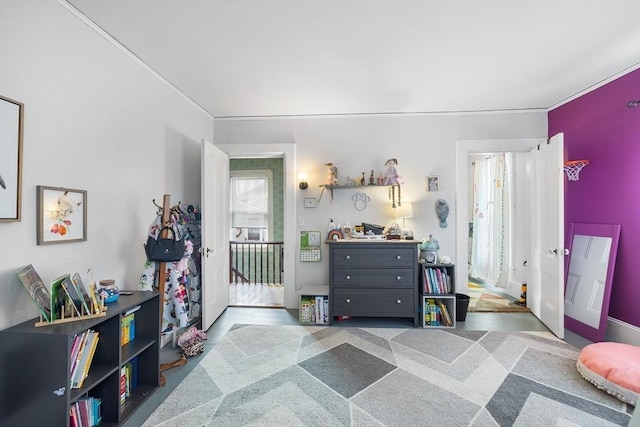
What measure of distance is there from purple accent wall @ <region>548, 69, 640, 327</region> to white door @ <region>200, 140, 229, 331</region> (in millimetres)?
4088

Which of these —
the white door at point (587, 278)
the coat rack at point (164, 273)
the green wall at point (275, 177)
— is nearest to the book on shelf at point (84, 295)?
the coat rack at point (164, 273)

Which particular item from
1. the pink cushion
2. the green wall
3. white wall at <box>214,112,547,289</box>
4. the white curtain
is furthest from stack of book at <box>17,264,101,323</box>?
the white curtain

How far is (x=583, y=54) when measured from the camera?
232 cm

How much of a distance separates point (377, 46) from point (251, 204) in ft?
13.8

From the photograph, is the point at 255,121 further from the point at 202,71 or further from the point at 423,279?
the point at 423,279

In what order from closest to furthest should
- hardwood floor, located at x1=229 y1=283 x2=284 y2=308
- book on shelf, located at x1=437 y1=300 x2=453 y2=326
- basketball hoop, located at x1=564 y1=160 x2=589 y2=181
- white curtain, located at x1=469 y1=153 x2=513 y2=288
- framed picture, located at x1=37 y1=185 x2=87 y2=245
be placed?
framed picture, located at x1=37 y1=185 x2=87 y2=245, basketball hoop, located at x1=564 y1=160 x2=589 y2=181, book on shelf, located at x1=437 y1=300 x2=453 y2=326, hardwood floor, located at x1=229 y1=283 x2=284 y2=308, white curtain, located at x1=469 y1=153 x2=513 y2=288

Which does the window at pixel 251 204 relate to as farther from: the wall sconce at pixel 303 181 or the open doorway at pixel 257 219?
the wall sconce at pixel 303 181

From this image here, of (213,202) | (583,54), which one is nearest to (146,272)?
(213,202)

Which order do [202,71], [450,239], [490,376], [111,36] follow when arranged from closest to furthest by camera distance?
[111,36] → [490,376] → [202,71] → [450,239]

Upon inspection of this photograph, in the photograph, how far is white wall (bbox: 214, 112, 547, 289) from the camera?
3.62 meters

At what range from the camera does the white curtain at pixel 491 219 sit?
457 cm

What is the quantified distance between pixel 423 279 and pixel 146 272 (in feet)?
9.05

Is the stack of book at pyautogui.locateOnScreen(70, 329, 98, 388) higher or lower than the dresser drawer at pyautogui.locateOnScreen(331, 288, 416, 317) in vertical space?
higher

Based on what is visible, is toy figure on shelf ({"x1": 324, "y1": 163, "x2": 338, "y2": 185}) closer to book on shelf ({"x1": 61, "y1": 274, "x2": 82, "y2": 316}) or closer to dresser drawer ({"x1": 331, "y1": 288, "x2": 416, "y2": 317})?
dresser drawer ({"x1": 331, "y1": 288, "x2": 416, "y2": 317})
